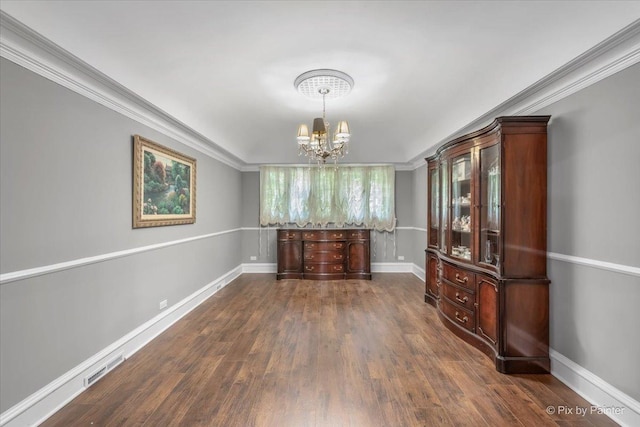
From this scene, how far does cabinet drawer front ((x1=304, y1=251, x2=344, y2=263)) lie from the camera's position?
6.11m

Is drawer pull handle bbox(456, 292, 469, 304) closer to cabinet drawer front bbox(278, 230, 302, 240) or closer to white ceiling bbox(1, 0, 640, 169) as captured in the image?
white ceiling bbox(1, 0, 640, 169)

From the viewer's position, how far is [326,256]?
241 inches

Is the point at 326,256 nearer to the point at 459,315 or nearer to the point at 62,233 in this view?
the point at 459,315

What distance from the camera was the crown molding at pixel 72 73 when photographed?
1.82m

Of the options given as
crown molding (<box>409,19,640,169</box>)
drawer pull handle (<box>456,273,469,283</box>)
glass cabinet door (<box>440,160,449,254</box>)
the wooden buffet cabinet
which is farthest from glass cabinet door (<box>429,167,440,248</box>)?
the wooden buffet cabinet

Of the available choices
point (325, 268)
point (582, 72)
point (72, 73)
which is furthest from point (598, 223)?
point (325, 268)

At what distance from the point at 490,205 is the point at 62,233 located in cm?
357

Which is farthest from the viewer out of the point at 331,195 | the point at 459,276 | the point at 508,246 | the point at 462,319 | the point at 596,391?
the point at 331,195

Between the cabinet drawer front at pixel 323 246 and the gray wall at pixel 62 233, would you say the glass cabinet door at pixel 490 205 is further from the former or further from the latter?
the gray wall at pixel 62 233

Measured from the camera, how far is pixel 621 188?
2.04 m

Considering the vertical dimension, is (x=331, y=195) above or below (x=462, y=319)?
above

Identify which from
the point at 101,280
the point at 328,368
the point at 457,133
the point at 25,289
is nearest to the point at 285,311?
the point at 328,368

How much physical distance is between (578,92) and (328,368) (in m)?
3.02

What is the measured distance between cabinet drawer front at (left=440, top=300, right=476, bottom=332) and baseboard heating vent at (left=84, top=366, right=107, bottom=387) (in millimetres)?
3417
